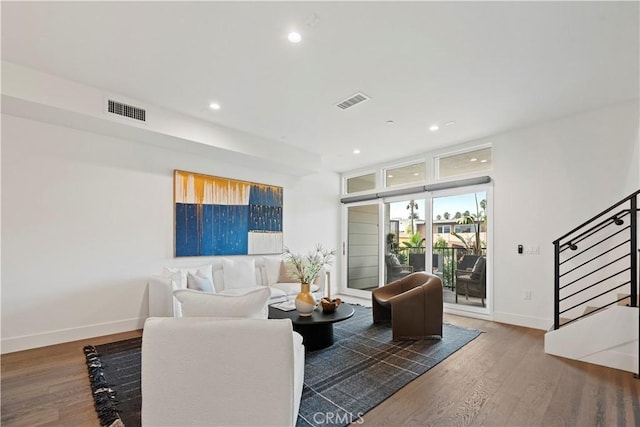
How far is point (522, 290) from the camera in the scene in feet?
14.5

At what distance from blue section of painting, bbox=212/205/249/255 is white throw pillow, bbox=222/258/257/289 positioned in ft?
0.87

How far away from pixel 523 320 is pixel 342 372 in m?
3.12

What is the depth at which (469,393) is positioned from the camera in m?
2.48

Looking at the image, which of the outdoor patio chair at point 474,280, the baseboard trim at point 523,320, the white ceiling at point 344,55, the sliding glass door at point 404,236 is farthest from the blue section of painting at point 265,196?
the baseboard trim at point 523,320

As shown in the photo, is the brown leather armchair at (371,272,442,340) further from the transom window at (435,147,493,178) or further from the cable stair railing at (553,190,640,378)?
the transom window at (435,147,493,178)

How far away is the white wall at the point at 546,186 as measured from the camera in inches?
148

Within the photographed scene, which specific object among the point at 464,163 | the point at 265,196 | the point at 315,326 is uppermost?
the point at 464,163

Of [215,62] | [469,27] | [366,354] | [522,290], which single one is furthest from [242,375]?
[522,290]

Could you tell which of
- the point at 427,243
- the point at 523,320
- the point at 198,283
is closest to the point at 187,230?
the point at 198,283

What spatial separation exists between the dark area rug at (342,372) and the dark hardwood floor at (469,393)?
0.34 feet

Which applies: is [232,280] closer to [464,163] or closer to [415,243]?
[415,243]

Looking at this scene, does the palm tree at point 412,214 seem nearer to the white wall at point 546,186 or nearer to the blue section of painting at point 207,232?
the white wall at point 546,186

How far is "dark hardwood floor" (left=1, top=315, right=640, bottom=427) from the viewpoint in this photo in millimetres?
2137

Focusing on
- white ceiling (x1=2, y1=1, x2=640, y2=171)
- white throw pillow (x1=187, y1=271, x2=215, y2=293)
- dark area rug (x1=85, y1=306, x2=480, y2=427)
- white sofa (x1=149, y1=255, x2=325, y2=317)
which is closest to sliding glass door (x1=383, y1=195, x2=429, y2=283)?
white sofa (x1=149, y1=255, x2=325, y2=317)
